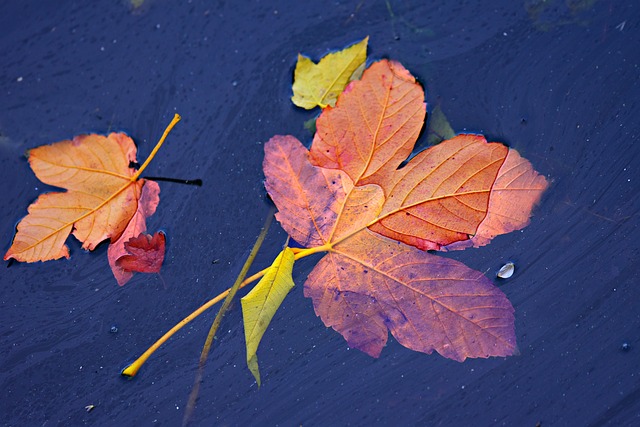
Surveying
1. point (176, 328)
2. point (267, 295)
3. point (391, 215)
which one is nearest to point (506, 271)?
point (391, 215)

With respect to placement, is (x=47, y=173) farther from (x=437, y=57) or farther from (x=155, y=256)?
(x=437, y=57)

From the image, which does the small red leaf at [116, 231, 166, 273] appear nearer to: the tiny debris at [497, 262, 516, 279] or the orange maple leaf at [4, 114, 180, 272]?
the orange maple leaf at [4, 114, 180, 272]

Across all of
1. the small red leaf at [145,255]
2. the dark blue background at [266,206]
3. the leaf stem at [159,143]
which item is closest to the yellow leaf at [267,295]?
the dark blue background at [266,206]

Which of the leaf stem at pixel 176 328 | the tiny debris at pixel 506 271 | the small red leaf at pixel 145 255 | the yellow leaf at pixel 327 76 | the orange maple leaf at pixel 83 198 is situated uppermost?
the yellow leaf at pixel 327 76

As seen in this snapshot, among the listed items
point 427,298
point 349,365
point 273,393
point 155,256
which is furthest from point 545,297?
point 155,256

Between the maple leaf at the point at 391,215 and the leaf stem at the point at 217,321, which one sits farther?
the leaf stem at the point at 217,321

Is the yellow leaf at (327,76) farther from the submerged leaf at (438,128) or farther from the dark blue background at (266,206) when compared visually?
the submerged leaf at (438,128)

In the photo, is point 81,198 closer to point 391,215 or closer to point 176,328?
point 176,328
